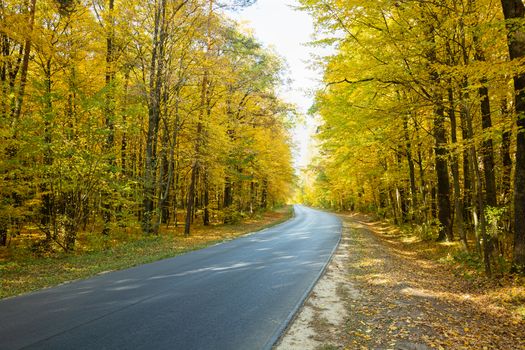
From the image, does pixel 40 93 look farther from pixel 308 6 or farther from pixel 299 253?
pixel 299 253

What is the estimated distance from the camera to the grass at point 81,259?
8.39 m

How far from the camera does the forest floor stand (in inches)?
190

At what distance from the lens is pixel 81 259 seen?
37.2 ft

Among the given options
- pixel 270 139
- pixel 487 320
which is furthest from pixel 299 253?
pixel 270 139

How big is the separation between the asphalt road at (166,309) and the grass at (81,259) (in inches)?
37.4

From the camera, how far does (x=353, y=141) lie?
15.0 m

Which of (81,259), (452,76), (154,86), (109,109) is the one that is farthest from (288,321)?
(154,86)

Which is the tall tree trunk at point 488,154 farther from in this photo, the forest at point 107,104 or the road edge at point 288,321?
the forest at point 107,104

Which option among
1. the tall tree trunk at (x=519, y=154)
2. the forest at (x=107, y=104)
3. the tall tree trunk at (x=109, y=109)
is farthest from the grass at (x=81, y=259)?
the tall tree trunk at (x=519, y=154)

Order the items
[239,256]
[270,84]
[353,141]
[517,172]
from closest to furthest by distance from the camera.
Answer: [517,172]
[239,256]
[353,141]
[270,84]

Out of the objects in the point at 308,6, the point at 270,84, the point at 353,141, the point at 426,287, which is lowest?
the point at 426,287

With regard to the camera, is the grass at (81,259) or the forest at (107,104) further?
the forest at (107,104)

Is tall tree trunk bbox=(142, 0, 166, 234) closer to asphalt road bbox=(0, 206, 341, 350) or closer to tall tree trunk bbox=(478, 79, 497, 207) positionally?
asphalt road bbox=(0, 206, 341, 350)

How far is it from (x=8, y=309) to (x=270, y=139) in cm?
2816
